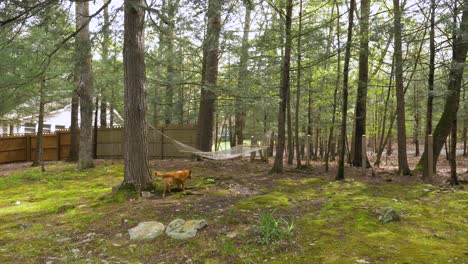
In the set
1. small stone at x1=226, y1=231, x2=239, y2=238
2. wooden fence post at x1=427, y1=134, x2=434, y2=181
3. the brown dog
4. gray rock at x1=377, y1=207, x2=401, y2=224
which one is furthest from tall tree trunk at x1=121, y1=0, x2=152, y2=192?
wooden fence post at x1=427, y1=134, x2=434, y2=181

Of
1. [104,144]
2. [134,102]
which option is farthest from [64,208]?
[104,144]

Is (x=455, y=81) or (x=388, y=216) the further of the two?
(x=455, y=81)

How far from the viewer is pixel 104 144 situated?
483 inches

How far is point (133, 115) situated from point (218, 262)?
264 cm

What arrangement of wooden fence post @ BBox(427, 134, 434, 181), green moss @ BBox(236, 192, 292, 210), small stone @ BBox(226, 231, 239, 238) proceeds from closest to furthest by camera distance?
1. small stone @ BBox(226, 231, 239, 238)
2. green moss @ BBox(236, 192, 292, 210)
3. wooden fence post @ BBox(427, 134, 434, 181)

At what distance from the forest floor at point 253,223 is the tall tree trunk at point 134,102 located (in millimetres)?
446

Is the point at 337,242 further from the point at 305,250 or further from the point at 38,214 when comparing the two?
the point at 38,214

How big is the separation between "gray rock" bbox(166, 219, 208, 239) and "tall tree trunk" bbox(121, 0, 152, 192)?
1.41m

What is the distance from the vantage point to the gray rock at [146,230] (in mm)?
3447

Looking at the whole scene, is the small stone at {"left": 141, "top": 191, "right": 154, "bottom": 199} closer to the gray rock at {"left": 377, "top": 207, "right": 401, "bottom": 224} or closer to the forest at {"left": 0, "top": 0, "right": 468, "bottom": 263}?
the forest at {"left": 0, "top": 0, "right": 468, "bottom": 263}

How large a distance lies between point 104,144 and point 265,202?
9.33 meters

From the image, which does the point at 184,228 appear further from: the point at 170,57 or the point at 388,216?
the point at 170,57

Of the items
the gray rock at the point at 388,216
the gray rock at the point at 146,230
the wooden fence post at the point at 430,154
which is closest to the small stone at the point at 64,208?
the gray rock at the point at 146,230

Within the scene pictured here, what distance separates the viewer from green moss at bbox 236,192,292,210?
14.1 ft
